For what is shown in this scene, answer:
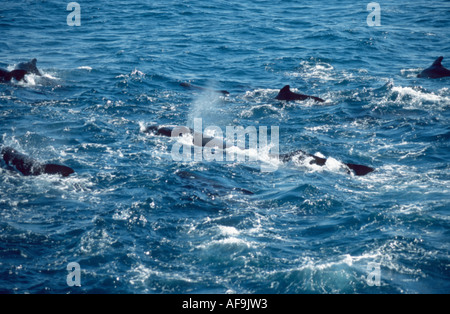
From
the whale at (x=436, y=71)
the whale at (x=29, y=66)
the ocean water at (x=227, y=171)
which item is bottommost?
the ocean water at (x=227, y=171)

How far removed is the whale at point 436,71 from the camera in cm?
3125

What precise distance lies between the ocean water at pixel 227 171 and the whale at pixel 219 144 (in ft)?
1.48

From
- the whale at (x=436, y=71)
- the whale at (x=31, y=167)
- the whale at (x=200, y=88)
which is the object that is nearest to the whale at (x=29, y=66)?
the whale at (x=200, y=88)

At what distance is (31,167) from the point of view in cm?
1953

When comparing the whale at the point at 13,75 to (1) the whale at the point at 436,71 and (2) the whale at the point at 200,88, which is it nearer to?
(2) the whale at the point at 200,88

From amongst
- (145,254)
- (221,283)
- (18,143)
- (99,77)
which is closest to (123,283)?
(145,254)

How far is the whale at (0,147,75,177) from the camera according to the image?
63.5 ft

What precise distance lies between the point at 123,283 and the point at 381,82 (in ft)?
76.9

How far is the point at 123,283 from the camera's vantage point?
13.5 metres

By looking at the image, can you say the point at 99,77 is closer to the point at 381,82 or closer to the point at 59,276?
the point at 381,82

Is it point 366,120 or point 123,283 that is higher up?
point 366,120

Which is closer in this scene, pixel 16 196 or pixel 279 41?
pixel 16 196

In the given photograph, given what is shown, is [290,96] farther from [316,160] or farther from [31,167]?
[31,167]

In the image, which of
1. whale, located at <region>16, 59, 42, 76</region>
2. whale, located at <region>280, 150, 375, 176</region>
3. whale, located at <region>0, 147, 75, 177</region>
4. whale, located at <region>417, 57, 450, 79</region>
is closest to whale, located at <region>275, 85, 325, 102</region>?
whale, located at <region>280, 150, 375, 176</region>
